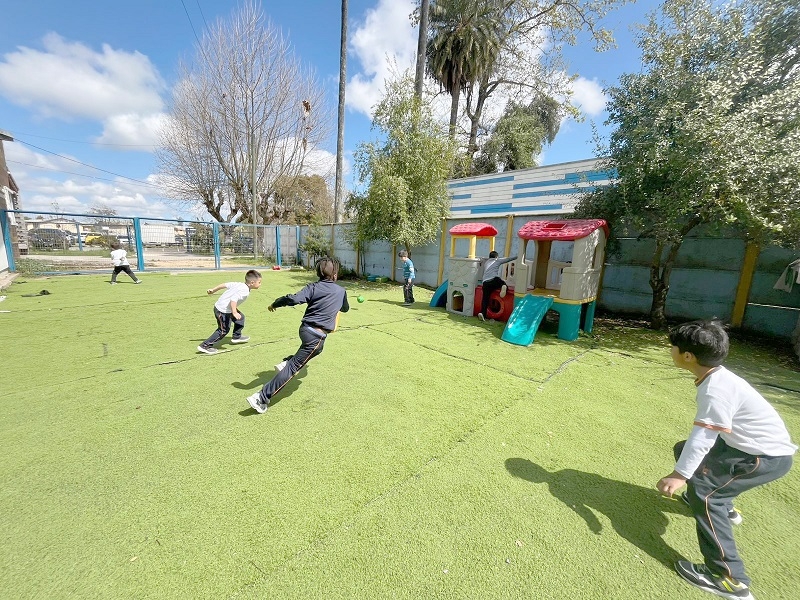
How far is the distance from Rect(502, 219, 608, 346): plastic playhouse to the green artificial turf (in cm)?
120

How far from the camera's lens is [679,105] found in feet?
16.4

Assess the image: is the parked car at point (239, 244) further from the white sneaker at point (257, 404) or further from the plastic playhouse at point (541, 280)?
the white sneaker at point (257, 404)

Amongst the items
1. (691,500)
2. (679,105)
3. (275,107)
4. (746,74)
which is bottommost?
(691,500)

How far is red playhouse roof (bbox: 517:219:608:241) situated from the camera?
5.55 meters

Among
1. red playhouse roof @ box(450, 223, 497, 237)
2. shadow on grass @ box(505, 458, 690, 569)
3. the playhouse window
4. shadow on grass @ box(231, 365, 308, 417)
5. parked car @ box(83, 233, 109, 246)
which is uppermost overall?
red playhouse roof @ box(450, 223, 497, 237)

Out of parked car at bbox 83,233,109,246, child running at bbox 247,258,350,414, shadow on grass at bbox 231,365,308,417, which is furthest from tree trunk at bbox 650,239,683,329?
parked car at bbox 83,233,109,246

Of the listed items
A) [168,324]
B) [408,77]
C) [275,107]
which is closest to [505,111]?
[408,77]

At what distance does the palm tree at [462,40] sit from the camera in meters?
17.7

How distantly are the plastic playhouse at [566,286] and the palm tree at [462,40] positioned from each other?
14.2 metres

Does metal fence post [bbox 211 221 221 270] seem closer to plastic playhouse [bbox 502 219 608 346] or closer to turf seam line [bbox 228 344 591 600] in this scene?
plastic playhouse [bbox 502 219 608 346]

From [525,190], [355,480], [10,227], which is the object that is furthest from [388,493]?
[10,227]

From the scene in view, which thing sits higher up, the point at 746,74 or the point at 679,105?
the point at 746,74

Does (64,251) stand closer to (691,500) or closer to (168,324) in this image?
(168,324)

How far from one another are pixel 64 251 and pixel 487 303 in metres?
17.2
